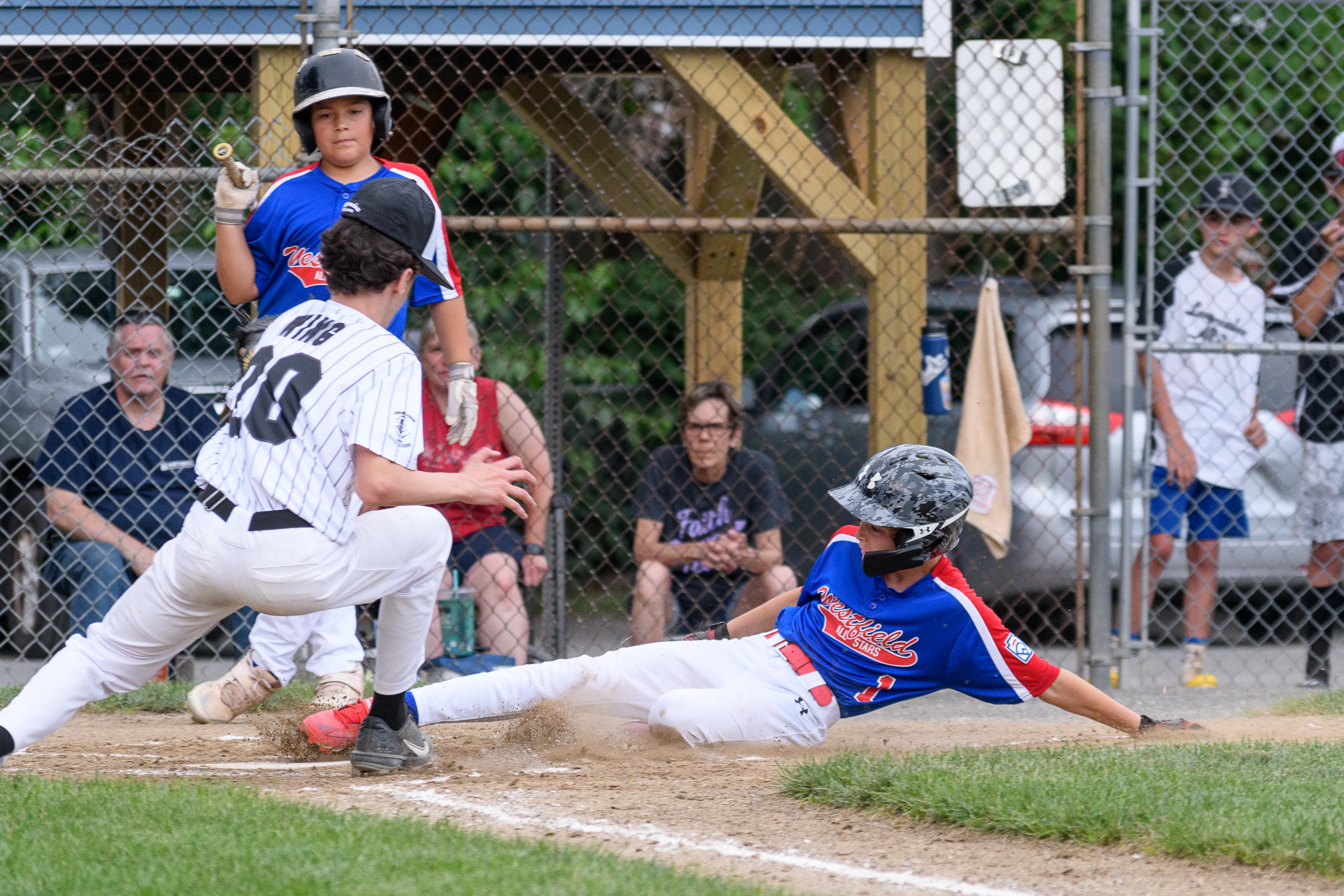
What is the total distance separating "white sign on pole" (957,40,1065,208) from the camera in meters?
5.46

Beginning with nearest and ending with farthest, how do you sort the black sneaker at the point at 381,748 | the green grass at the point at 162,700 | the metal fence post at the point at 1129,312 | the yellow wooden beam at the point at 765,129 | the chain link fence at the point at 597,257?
the black sneaker at the point at 381,748
the green grass at the point at 162,700
the metal fence post at the point at 1129,312
the chain link fence at the point at 597,257
the yellow wooden beam at the point at 765,129

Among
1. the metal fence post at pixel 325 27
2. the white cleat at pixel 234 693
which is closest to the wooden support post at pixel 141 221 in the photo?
the metal fence post at pixel 325 27

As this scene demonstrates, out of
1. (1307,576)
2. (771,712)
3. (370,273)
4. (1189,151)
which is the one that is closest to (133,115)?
(370,273)

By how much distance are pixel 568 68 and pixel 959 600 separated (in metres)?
3.93

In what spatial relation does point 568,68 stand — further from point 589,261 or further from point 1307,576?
point 1307,576

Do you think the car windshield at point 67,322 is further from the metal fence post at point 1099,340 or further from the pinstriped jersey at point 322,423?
the metal fence post at point 1099,340

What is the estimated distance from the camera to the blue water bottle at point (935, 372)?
569cm

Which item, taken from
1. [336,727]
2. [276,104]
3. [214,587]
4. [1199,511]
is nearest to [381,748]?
[336,727]

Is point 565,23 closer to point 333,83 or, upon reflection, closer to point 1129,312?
point 333,83

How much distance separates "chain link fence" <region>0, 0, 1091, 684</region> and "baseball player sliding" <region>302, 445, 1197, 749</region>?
4.70ft

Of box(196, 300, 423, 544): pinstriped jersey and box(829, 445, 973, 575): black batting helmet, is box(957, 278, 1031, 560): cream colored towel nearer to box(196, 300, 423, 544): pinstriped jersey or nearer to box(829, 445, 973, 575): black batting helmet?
box(829, 445, 973, 575): black batting helmet

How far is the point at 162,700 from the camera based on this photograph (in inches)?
202

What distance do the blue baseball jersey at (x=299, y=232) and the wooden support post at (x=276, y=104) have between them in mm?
1121

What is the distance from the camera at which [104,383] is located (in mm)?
5887
